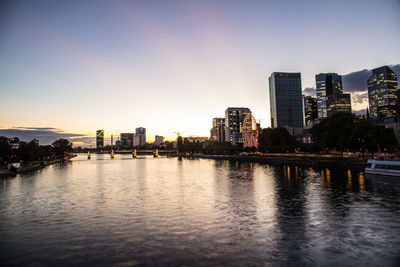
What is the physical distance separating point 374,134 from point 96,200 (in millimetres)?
82437

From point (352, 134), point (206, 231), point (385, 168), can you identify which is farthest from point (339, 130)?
point (206, 231)

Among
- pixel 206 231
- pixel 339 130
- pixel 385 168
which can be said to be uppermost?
pixel 339 130

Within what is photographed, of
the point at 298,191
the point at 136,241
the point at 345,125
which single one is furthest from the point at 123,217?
the point at 345,125

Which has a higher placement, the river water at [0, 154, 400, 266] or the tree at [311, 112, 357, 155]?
the tree at [311, 112, 357, 155]

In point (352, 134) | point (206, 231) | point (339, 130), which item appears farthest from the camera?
point (339, 130)

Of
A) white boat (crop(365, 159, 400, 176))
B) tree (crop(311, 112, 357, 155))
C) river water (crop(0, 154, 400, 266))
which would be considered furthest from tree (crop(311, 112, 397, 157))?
river water (crop(0, 154, 400, 266))

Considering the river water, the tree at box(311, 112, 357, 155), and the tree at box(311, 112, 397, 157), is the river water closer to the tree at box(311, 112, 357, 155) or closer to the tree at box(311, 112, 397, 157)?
the tree at box(311, 112, 397, 157)

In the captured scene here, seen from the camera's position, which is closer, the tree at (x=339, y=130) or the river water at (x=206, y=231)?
the river water at (x=206, y=231)

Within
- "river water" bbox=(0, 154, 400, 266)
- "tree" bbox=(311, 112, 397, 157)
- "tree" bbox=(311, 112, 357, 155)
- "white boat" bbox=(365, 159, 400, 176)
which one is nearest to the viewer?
"river water" bbox=(0, 154, 400, 266)

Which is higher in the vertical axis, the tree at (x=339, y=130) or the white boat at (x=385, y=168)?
the tree at (x=339, y=130)

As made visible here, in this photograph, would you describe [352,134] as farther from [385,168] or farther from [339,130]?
[385,168]

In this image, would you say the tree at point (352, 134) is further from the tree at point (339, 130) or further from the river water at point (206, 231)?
the river water at point (206, 231)

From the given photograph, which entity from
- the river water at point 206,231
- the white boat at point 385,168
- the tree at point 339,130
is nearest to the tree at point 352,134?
the tree at point 339,130

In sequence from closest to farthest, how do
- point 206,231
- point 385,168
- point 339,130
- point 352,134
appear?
point 206,231 < point 385,168 < point 352,134 < point 339,130
